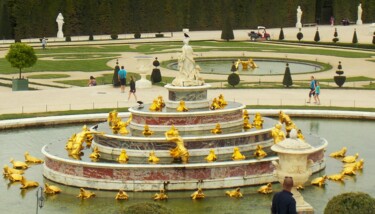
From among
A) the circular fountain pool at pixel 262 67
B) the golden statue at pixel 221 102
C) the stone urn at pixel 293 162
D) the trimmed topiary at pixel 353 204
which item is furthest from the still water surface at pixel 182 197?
the circular fountain pool at pixel 262 67

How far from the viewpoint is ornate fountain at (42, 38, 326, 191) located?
2230cm

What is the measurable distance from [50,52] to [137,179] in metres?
49.1

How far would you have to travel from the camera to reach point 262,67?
5941cm

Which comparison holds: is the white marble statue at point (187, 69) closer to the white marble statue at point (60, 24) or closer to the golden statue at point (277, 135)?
the golden statue at point (277, 135)

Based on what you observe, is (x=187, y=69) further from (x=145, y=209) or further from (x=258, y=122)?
(x=145, y=209)

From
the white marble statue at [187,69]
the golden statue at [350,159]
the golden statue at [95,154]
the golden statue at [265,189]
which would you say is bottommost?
the golden statue at [265,189]

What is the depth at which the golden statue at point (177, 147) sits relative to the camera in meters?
23.1

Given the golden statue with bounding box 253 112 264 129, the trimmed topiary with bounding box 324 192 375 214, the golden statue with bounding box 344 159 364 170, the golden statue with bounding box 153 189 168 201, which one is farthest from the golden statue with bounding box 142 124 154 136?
the trimmed topiary with bounding box 324 192 375 214

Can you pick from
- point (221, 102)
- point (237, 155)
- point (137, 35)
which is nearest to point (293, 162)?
point (237, 155)

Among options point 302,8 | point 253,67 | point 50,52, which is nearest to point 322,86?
point 253,67

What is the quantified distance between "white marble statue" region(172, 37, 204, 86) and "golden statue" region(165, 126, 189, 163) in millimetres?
3027

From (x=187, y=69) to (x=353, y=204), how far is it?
11.5 metres

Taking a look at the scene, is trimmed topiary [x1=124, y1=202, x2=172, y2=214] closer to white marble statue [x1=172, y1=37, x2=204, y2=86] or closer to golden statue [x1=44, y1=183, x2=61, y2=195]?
golden statue [x1=44, y1=183, x2=61, y2=195]

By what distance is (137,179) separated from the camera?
22.3m
